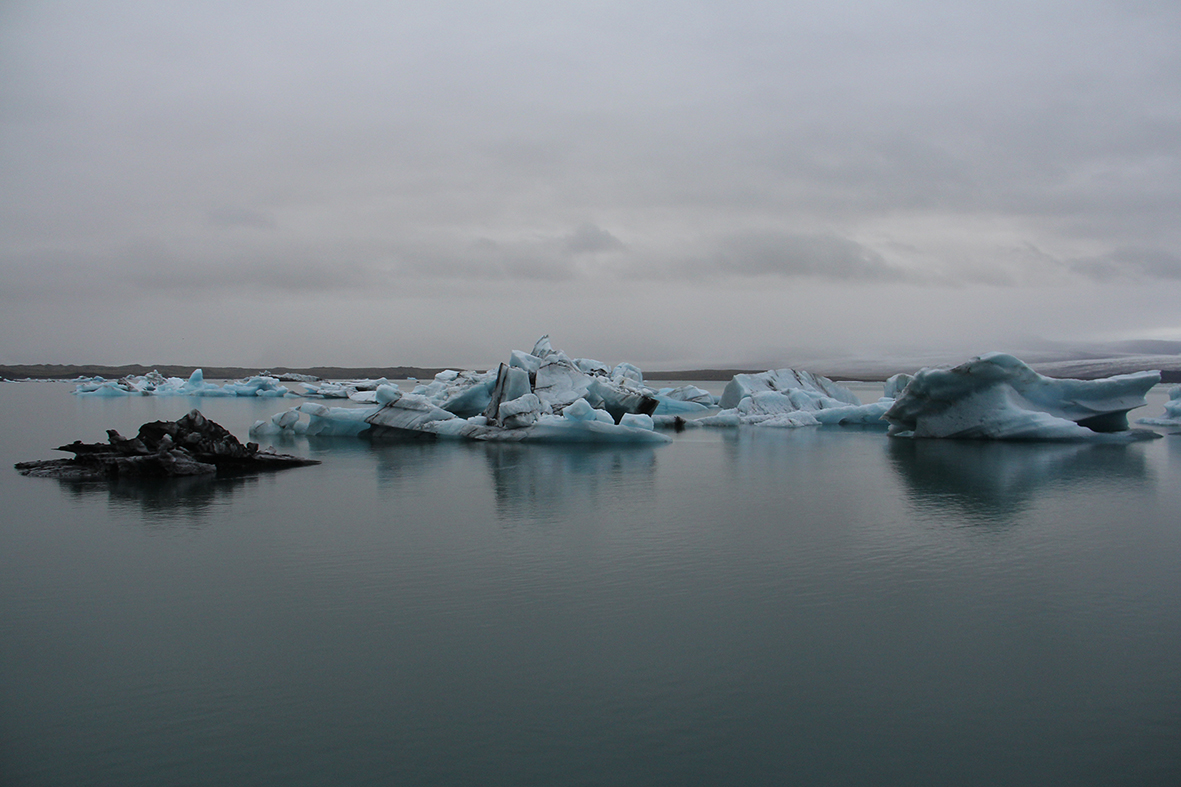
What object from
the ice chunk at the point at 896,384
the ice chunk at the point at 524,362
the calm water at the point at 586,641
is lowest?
the calm water at the point at 586,641

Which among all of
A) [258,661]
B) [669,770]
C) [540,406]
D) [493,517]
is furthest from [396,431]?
[669,770]

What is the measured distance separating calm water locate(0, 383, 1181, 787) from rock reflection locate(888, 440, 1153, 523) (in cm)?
19

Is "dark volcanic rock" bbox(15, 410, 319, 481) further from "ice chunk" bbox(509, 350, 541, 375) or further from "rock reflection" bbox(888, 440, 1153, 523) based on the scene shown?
"rock reflection" bbox(888, 440, 1153, 523)

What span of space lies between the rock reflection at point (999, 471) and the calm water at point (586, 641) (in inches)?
7.5

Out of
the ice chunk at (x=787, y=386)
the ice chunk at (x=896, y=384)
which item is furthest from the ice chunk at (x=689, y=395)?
the ice chunk at (x=896, y=384)

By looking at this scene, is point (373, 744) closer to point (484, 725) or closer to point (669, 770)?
point (484, 725)

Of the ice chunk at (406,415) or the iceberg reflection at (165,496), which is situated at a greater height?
the ice chunk at (406,415)

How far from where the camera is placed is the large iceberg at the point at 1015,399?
39.7 ft

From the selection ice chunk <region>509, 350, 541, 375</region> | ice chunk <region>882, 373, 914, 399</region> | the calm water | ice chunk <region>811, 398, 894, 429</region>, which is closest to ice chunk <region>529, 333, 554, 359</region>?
ice chunk <region>509, 350, 541, 375</region>

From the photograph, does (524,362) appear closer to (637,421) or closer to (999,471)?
(637,421)

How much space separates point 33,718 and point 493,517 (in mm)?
3842

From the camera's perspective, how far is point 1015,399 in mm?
12695

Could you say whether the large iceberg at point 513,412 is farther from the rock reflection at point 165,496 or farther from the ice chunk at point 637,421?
the rock reflection at point 165,496

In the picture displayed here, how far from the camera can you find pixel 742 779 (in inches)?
92.0
